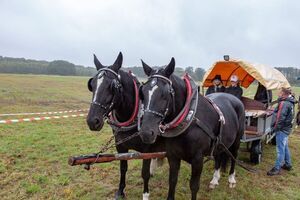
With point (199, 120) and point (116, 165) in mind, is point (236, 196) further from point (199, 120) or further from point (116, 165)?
point (116, 165)

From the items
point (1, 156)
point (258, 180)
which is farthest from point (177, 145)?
point (1, 156)

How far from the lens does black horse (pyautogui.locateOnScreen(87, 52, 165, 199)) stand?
3.29 m

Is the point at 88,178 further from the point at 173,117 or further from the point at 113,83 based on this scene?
the point at 173,117

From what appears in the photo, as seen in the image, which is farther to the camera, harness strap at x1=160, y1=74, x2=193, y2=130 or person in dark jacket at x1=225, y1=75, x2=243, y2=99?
person in dark jacket at x1=225, y1=75, x2=243, y2=99

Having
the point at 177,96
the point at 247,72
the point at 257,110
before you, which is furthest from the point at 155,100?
the point at 247,72

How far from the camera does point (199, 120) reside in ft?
11.5

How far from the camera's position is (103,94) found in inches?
131

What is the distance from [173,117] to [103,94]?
0.89 metres

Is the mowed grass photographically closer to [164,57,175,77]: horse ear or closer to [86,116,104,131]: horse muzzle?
[86,116,104,131]: horse muzzle

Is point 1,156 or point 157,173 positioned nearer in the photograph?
point 157,173

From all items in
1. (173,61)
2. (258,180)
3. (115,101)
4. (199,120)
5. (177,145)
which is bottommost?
(258,180)

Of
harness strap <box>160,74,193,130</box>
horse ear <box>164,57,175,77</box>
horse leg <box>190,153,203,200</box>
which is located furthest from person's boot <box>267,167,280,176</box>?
horse ear <box>164,57,175,77</box>

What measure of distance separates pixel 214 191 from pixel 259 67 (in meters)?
3.35

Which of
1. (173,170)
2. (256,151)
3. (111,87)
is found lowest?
(256,151)
